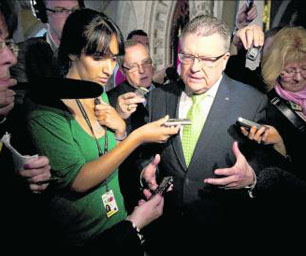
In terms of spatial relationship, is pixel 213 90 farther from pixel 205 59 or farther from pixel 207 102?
pixel 205 59

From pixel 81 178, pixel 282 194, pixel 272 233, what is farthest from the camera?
pixel 272 233

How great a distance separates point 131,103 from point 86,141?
1.21 feet

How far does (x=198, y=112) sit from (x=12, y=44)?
92 cm

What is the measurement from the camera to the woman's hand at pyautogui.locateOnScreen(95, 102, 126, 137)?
4.27 ft

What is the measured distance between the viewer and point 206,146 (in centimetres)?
143

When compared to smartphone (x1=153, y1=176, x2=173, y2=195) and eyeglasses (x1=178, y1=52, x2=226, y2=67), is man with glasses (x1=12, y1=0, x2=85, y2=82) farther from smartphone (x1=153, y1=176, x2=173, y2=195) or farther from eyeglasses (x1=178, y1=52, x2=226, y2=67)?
smartphone (x1=153, y1=176, x2=173, y2=195)

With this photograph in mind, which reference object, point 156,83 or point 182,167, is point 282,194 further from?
point 156,83

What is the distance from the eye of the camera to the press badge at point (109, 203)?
50.4 inches

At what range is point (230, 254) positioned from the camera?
1561 mm

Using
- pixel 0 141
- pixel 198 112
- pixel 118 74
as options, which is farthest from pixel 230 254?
pixel 118 74

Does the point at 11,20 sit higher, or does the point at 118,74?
the point at 11,20

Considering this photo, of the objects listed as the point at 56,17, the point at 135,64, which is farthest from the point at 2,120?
the point at 135,64

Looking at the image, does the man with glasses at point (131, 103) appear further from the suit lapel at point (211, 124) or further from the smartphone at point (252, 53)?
the smartphone at point (252, 53)

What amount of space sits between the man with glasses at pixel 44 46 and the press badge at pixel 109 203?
0.75 metres
